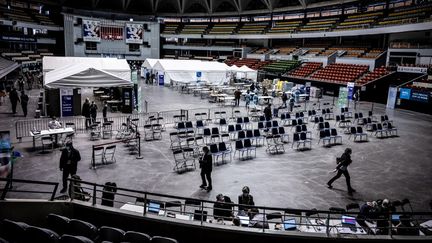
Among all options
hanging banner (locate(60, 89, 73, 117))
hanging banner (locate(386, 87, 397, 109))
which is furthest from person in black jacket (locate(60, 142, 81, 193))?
hanging banner (locate(386, 87, 397, 109))

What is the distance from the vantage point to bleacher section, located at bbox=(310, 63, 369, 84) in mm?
36722

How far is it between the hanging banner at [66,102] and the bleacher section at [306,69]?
2973 centimetres

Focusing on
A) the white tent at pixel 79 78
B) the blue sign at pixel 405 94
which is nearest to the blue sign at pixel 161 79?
the white tent at pixel 79 78

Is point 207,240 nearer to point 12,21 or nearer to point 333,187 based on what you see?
point 333,187

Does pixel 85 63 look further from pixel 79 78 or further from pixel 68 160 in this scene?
pixel 68 160

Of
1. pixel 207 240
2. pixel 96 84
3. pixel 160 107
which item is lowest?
pixel 207 240

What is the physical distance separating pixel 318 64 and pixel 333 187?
3547 centimetres

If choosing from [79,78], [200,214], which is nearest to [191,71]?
[79,78]

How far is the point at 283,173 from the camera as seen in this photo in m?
13.2

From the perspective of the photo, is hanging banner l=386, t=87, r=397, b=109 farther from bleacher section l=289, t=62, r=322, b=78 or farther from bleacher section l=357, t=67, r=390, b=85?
bleacher section l=289, t=62, r=322, b=78

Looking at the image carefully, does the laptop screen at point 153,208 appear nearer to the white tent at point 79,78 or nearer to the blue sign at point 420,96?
the white tent at point 79,78

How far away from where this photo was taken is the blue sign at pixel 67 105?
21.9 m

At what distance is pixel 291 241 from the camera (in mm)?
7426

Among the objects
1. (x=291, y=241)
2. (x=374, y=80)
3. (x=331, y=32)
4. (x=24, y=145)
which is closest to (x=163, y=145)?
(x=24, y=145)
